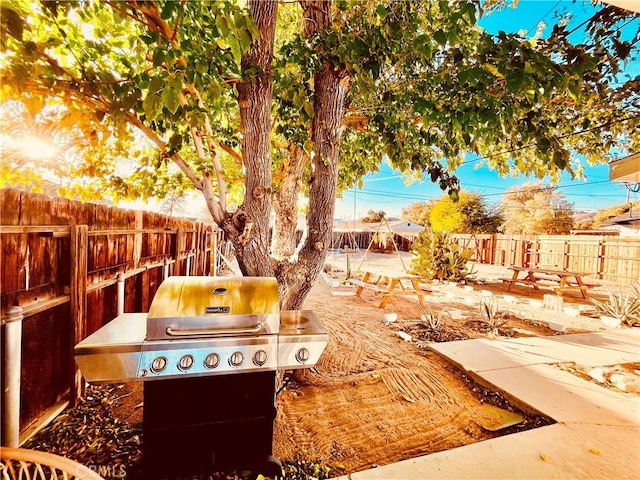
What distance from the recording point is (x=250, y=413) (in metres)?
1.76

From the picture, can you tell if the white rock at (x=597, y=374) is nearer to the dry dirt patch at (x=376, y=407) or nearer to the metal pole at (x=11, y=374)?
the dry dirt patch at (x=376, y=407)

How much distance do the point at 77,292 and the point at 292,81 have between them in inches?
102

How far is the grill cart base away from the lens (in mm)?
1612

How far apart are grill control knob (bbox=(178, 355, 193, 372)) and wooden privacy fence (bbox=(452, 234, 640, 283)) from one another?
10822mm

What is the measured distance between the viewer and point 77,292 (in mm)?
2219

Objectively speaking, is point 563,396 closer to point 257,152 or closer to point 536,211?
point 257,152

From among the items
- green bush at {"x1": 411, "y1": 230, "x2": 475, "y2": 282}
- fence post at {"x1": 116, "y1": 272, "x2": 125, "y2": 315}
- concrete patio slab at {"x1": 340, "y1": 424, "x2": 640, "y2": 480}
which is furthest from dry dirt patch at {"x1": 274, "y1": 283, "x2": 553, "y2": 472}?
green bush at {"x1": 411, "y1": 230, "x2": 475, "y2": 282}

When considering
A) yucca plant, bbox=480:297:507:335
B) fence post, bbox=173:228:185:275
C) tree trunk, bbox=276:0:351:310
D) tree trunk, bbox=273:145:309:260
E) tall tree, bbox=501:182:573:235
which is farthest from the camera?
tall tree, bbox=501:182:573:235

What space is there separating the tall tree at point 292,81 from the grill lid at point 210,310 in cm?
78

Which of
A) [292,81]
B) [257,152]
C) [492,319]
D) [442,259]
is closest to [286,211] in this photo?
[257,152]

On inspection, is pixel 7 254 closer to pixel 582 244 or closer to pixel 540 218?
pixel 582 244

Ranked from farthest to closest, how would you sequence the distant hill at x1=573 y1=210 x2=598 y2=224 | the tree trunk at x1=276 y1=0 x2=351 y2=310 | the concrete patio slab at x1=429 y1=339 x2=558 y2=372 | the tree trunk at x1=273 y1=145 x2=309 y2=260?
the distant hill at x1=573 y1=210 x2=598 y2=224, the tree trunk at x1=273 y1=145 x2=309 y2=260, the concrete patio slab at x1=429 y1=339 x2=558 y2=372, the tree trunk at x1=276 y1=0 x2=351 y2=310

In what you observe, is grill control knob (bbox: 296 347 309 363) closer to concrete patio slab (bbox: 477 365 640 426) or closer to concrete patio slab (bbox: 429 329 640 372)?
concrete patio slab (bbox: 477 365 640 426)

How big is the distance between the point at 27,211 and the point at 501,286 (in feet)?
40.0
